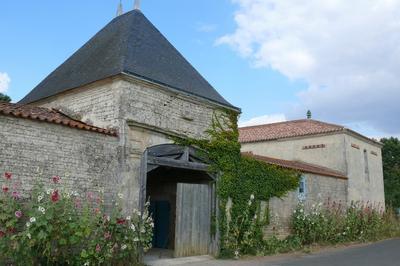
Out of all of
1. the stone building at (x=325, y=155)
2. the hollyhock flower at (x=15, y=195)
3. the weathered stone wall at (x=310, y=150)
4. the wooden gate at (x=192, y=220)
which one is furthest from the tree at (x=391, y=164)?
the hollyhock flower at (x=15, y=195)

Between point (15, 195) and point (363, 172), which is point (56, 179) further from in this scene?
point (363, 172)

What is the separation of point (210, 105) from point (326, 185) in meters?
8.58

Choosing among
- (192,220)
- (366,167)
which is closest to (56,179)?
(192,220)

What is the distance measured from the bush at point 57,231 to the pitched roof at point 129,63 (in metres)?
3.67

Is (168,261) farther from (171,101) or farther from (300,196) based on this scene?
(300,196)

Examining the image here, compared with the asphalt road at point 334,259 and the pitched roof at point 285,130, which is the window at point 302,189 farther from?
the pitched roof at point 285,130

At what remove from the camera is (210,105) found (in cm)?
1230

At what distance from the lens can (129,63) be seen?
10656 millimetres

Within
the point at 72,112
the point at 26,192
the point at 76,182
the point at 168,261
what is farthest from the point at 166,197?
the point at 26,192

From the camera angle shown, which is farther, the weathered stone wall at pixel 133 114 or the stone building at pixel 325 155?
the stone building at pixel 325 155

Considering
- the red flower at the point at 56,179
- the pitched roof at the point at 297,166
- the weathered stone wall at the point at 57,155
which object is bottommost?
the red flower at the point at 56,179

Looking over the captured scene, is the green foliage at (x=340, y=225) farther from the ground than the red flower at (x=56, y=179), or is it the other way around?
the red flower at (x=56, y=179)

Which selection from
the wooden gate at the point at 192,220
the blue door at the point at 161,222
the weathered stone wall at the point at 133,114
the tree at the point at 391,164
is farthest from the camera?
the tree at the point at 391,164

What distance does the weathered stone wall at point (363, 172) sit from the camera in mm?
21147
